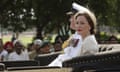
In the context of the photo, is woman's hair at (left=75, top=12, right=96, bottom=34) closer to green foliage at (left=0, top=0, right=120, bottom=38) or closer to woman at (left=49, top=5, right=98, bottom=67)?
woman at (left=49, top=5, right=98, bottom=67)

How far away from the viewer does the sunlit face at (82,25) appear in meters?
4.04

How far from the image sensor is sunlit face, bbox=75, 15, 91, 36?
404 centimetres

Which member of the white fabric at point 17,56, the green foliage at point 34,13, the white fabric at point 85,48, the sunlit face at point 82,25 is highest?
the green foliage at point 34,13

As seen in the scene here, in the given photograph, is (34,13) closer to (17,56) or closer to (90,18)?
(17,56)

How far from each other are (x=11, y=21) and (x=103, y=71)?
1718 centimetres

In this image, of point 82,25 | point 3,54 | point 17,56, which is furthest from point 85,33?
point 3,54

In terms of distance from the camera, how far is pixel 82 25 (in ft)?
13.3

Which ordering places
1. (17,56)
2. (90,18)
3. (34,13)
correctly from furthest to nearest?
1. (34,13)
2. (17,56)
3. (90,18)

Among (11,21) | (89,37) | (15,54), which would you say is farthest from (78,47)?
(11,21)

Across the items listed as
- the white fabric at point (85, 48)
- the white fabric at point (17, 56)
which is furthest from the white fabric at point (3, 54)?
the white fabric at point (85, 48)

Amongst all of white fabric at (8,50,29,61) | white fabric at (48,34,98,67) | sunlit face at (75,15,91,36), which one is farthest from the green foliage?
sunlit face at (75,15,91,36)

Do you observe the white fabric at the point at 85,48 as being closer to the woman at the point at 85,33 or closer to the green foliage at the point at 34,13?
the woman at the point at 85,33

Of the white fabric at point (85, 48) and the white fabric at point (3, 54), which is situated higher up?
the white fabric at point (85, 48)

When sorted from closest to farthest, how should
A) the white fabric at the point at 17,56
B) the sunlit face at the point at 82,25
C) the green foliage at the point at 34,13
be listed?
the sunlit face at the point at 82,25 < the white fabric at the point at 17,56 < the green foliage at the point at 34,13
